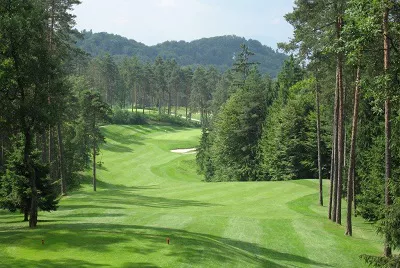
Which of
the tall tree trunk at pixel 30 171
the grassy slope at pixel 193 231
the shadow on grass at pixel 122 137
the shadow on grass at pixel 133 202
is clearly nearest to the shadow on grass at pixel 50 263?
the grassy slope at pixel 193 231

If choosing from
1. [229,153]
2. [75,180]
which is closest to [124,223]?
[75,180]

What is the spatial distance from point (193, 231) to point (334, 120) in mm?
15697

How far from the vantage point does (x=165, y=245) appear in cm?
2098

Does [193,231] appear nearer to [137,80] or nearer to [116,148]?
[116,148]

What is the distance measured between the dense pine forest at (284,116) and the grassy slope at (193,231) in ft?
7.01

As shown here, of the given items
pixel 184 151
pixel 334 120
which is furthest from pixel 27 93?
pixel 184 151

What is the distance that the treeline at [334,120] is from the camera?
16.2 m

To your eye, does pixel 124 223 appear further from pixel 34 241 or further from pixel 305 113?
pixel 305 113

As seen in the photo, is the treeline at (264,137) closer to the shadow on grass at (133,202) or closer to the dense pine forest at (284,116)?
the dense pine forest at (284,116)

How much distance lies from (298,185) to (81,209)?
26.1 metres

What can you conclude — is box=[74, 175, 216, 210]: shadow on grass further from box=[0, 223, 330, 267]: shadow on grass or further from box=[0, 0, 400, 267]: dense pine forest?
box=[0, 223, 330, 267]: shadow on grass

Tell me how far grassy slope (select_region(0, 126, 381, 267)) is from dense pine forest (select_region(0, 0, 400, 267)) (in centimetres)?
214

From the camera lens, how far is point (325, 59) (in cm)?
3112

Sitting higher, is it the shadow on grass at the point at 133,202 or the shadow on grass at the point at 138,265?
the shadow on grass at the point at 138,265
